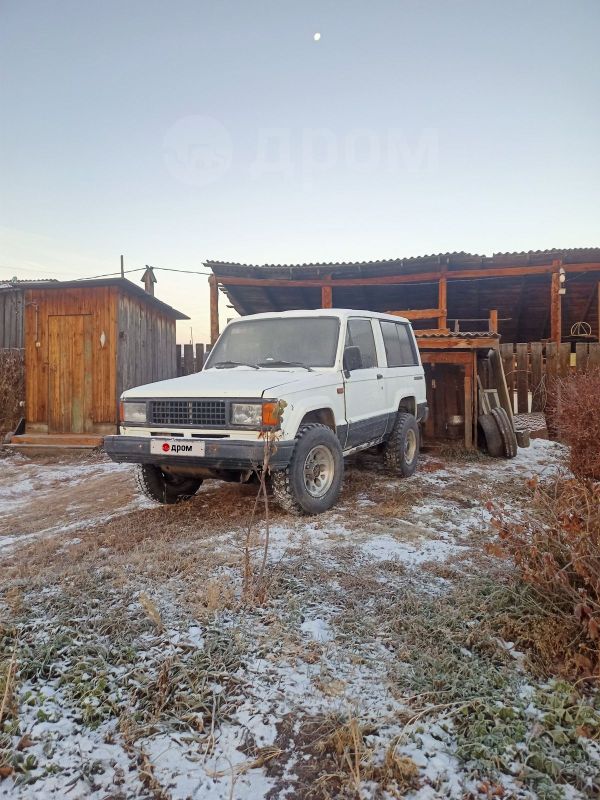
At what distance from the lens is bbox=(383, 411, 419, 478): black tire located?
6348 mm

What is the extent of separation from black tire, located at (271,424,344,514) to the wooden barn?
405 centimetres

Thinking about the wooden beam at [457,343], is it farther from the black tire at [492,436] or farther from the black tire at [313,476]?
the black tire at [313,476]

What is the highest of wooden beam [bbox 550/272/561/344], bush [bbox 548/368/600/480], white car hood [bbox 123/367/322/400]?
wooden beam [bbox 550/272/561/344]

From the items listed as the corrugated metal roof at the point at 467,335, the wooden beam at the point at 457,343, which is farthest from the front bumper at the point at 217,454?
the corrugated metal roof at the point at 467,335

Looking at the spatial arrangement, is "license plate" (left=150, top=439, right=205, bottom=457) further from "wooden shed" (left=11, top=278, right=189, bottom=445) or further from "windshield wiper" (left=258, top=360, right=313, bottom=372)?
"wooden shed" (left=11, top=278, right=189, bottom=445)

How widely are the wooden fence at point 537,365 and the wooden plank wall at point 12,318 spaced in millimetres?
13023

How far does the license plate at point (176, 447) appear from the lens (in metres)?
4.26

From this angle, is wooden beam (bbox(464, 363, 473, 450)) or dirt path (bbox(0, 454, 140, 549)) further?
wooden beam (bbox(464, 363, 473, 450))

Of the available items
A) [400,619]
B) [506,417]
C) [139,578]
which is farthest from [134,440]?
[506,417]

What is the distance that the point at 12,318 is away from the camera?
1453 cm

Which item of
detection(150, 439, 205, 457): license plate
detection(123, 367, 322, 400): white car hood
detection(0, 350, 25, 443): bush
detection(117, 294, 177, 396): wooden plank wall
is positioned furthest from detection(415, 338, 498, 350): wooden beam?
detection(0, 350, 25, 443): bush

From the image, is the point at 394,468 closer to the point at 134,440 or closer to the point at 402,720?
the point at 134,440

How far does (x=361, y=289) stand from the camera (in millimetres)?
15164

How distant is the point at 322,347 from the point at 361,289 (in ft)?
34.1
